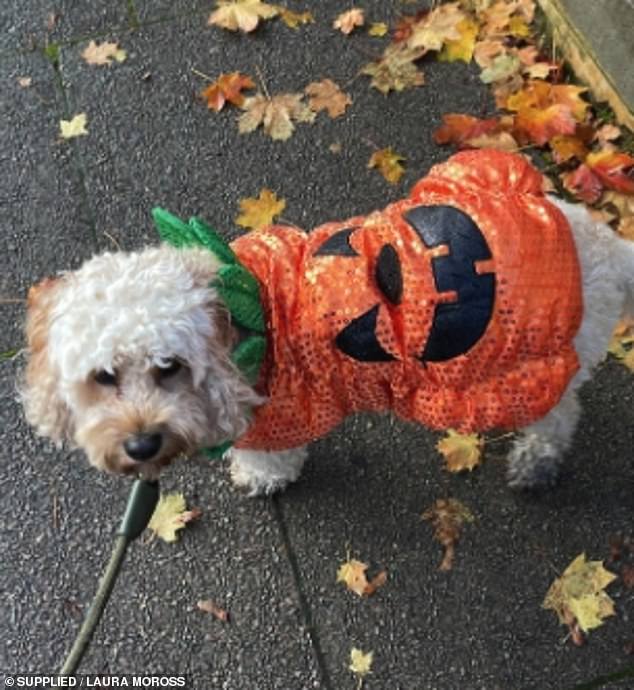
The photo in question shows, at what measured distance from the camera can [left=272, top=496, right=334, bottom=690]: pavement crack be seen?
2.85 meters

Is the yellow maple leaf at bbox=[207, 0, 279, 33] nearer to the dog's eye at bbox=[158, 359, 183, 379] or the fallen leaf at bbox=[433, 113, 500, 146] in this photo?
the fallen leaf at bbox=[433, 113, 500, 146]

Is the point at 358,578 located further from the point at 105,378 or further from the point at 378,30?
the point at 378,30

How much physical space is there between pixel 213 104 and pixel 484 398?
89.2 inches

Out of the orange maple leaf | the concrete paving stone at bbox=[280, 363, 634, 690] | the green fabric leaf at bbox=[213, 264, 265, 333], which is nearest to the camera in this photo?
the green fabric leaf at bbox=[213, 264, 265, 333]

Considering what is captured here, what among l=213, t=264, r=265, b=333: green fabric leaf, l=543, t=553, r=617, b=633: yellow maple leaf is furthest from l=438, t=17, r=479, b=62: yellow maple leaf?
l=543, t=553, r=617, b=633: yellow maple leaf

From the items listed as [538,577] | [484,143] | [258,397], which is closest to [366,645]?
[538,577]

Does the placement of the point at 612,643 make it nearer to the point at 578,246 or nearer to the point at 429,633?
the point at 429,633

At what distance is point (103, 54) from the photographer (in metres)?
4.23

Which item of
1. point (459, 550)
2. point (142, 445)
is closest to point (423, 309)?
point (142, 445)

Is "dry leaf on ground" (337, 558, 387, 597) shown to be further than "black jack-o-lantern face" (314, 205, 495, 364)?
Yes

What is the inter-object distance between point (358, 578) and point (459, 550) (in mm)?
378

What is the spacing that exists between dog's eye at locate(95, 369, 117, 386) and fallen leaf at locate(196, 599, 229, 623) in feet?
3.71

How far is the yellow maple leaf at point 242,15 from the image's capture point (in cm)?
425

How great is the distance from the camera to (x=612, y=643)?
9.26 ft
